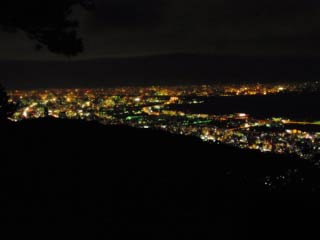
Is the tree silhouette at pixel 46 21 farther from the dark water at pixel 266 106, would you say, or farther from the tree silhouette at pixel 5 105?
the dark water at pixel 266 106

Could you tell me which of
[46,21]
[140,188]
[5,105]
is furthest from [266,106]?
[140,188]

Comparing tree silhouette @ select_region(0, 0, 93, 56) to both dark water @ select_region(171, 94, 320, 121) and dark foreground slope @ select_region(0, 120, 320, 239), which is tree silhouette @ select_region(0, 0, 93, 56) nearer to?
dark foreground slope @ select_region(0, 120, 320, 239)

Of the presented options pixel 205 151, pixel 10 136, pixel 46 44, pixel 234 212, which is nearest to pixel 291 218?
pixel 234 212

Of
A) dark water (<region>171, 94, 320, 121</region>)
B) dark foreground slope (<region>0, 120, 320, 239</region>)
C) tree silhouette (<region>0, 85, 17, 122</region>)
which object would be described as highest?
tree silhouette (<region>0, 85, 17, 122</region>)

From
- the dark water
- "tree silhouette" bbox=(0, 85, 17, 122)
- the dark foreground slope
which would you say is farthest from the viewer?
the dark water

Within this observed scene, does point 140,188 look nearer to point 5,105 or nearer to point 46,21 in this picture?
point 46,21

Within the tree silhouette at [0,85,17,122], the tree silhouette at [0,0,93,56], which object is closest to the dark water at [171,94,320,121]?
the tree silhouette at [0,85,17,122]

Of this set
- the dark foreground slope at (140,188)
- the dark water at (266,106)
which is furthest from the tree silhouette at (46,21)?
the dark water at (266,106)
